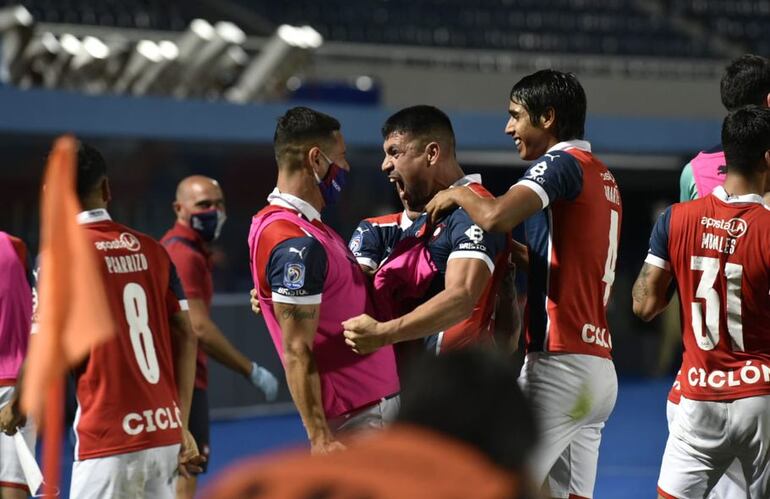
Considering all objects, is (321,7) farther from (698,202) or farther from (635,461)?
(698,202)

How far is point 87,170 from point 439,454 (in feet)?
9.85

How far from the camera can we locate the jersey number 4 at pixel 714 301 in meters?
4.67

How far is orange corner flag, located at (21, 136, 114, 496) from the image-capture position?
259 cm

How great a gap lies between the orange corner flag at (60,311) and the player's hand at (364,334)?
132 centimetres

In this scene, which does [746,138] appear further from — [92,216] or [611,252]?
[92,216]

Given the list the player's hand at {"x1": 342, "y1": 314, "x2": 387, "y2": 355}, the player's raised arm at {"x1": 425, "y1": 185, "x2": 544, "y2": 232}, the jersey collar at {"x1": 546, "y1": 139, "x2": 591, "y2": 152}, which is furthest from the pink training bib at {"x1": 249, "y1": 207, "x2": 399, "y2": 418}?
the jersey collar at {"x1": 546, "y1": 139, "x2": 591, "y2": 152}

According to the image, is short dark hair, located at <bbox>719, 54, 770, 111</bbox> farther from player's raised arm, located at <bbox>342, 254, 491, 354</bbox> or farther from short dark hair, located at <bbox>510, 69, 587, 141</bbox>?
player's raised arm, located at <bbox>342, 254, 491, 354</bbox>

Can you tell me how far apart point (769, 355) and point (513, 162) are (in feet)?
40.3

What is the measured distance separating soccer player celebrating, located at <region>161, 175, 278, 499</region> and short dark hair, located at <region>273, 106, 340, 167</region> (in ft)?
7.90

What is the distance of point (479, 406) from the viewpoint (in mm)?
1872

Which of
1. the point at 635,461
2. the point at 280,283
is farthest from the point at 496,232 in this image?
the point at 635,461

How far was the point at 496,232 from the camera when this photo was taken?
173 inches

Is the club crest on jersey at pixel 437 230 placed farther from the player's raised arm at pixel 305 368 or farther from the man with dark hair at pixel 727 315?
the man with dark hair at pixel 727 315

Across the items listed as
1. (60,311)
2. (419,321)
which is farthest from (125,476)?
(60,311)
